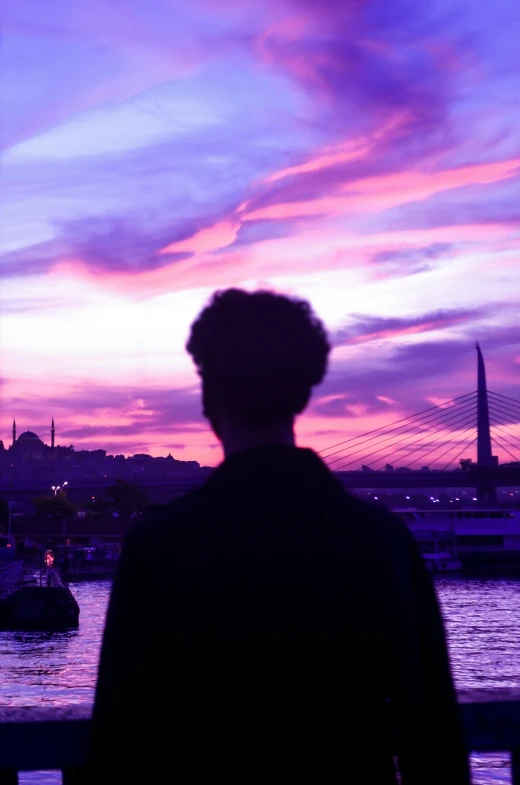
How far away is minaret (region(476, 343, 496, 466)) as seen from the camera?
188 feet

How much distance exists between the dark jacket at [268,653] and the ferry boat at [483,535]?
5885 cm

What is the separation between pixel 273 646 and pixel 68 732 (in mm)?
765

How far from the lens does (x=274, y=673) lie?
1479 mm

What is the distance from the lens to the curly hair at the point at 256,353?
1.59 metres

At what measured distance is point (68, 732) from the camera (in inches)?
81.4

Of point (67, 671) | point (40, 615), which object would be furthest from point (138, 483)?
point (67, 671)

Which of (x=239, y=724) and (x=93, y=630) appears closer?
(x=239, y=724)

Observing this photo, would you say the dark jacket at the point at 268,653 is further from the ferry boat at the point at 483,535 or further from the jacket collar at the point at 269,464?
the ferry boat at the point at 483,535

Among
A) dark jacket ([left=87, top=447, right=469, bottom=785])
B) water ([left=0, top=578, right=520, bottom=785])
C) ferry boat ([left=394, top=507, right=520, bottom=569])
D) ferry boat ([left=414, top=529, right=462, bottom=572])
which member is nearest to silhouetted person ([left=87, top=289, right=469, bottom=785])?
dark jacket ([left=87, top=447, right=469, bottom=785])

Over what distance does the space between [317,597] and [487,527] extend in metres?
61.0

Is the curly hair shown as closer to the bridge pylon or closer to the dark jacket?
the dark jacket

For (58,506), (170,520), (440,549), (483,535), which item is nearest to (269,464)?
(170,520)

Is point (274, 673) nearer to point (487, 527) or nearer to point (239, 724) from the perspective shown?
point (239, 724)

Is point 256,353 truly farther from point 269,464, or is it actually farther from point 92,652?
point 92,652
